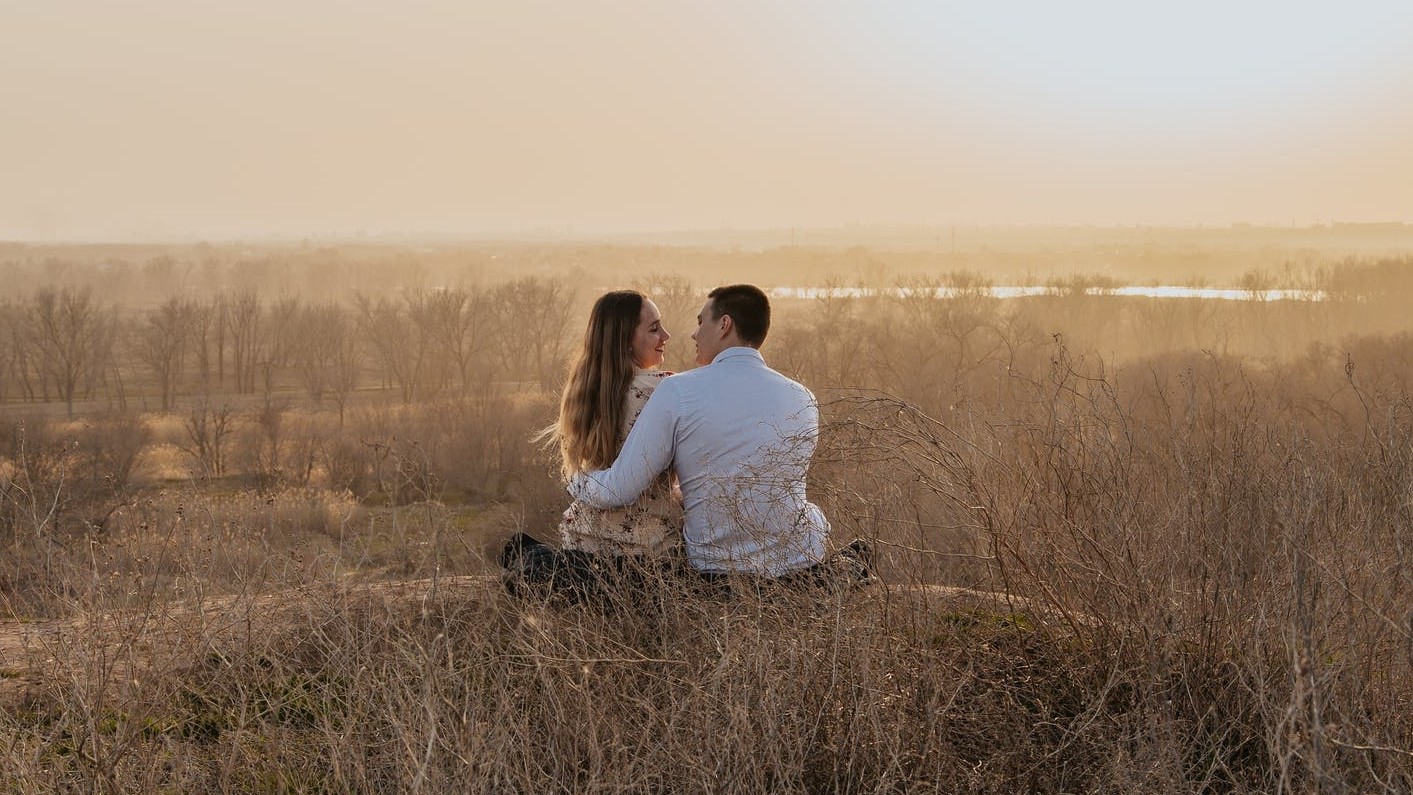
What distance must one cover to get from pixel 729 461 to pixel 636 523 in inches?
16.5

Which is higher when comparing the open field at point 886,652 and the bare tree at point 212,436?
the open field at point 886,652

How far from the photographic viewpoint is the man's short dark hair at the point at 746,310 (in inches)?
172

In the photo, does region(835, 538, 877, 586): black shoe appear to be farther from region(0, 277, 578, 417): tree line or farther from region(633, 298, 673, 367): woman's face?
region(0, 277, 578, 417): tree line

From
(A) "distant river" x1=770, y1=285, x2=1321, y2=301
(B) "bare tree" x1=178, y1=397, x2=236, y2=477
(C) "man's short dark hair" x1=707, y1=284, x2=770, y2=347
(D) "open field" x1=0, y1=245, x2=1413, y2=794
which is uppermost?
→ (A) "distant river" x1=770, y1=285, x2=1321, y2=301

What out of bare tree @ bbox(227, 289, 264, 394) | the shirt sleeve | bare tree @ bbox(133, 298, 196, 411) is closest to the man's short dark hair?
the shirt sleeve

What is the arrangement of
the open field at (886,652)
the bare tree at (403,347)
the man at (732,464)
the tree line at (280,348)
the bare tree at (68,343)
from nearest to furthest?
1. the open field at (886,652)
2. the man at (732,464)
3. the bare tree at (68,343)
4. the tree line at (280,348)
5. the bare tree at (403,347)

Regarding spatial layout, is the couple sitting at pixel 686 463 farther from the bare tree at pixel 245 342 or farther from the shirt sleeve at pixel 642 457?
the bare tree at pixel 245 342

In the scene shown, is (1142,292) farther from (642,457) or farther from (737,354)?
(642,457)

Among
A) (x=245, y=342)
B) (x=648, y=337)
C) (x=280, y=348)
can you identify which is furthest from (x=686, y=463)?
(x=245, y=342)

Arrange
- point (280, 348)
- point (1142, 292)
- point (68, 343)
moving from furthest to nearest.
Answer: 1. point (1142, 292)
2. point (280, 348)
3. point (68, 343)

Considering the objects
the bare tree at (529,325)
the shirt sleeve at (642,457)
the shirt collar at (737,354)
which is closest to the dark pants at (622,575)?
the shirt sleeve at (642,457)

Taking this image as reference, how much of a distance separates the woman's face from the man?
0.74 feet

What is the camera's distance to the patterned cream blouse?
4.29 meters

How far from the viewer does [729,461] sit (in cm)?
420
